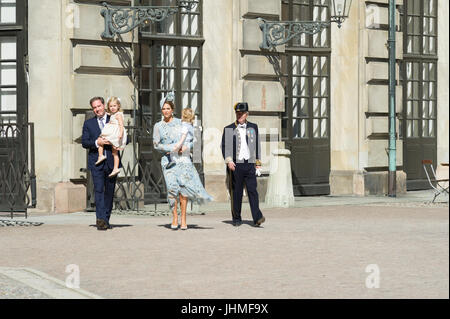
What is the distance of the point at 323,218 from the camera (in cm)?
1583

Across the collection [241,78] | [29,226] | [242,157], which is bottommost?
[29,226]

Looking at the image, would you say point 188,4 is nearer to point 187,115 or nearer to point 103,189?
point 187,115

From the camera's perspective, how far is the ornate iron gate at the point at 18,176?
604 inches

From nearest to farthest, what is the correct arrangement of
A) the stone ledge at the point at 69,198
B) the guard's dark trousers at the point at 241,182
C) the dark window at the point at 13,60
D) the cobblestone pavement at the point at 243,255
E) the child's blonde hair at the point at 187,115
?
the cobblestone pavement at the point at 243,255 < the child's blonde hair at the point at 187,115 < the guard's dark trousers at the point at 241,182 < the stone ledge at the point at 69,198 < the dark window at the point at 13,60

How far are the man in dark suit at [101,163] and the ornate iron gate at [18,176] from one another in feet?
3.61

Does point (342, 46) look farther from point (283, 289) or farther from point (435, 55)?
point (283, 289)

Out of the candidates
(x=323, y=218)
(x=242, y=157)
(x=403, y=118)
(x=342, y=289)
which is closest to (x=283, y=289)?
(x=342, y=289)

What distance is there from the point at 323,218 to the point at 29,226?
4206 mm

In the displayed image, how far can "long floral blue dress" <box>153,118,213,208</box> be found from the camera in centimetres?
1412

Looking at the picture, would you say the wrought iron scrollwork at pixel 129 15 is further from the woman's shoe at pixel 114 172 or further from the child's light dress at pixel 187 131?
the woman's shoe at pixel 114 172

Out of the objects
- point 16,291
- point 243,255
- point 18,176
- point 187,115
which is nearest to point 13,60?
point 18,176

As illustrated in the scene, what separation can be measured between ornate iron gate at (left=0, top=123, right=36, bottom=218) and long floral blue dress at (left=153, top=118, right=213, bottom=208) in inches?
78.1

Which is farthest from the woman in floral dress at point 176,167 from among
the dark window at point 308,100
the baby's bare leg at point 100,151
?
the dark window at point 308,100

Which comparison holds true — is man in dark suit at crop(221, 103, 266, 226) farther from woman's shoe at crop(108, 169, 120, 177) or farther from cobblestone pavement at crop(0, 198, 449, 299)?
woman's shoe at crop(108, 169, 120, 177)
